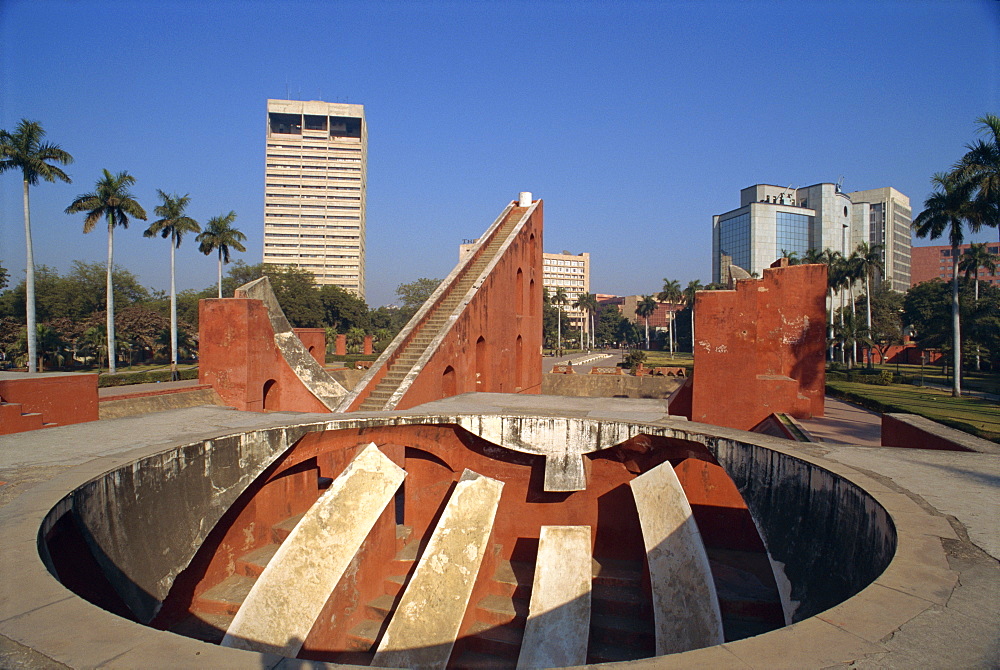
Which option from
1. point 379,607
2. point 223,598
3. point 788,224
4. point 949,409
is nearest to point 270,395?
point 223,598

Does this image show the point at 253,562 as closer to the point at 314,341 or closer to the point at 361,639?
the point at 361,639

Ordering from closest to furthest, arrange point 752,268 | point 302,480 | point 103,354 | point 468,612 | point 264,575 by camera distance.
Result: point 264,575
point 468,612
point 302,480
point 103,354
point 752,268

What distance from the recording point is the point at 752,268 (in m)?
59.5

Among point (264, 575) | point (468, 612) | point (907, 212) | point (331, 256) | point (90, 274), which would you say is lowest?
point (468, 612)

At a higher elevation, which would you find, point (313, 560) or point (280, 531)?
point (313, 560)

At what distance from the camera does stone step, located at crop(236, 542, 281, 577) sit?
748 centimetres

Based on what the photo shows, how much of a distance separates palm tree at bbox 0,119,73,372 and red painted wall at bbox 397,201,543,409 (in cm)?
1508

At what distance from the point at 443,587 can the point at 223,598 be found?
2.87 metres

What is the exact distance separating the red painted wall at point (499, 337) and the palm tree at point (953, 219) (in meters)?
13.2

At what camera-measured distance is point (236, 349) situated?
12219mm

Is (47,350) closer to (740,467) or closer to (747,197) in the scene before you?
(740,467)

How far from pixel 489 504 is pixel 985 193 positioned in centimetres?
1794

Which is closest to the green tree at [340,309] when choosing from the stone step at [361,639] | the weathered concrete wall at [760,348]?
the weathered concrete wall at [760,348]

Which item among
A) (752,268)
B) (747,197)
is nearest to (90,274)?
(752,268)
